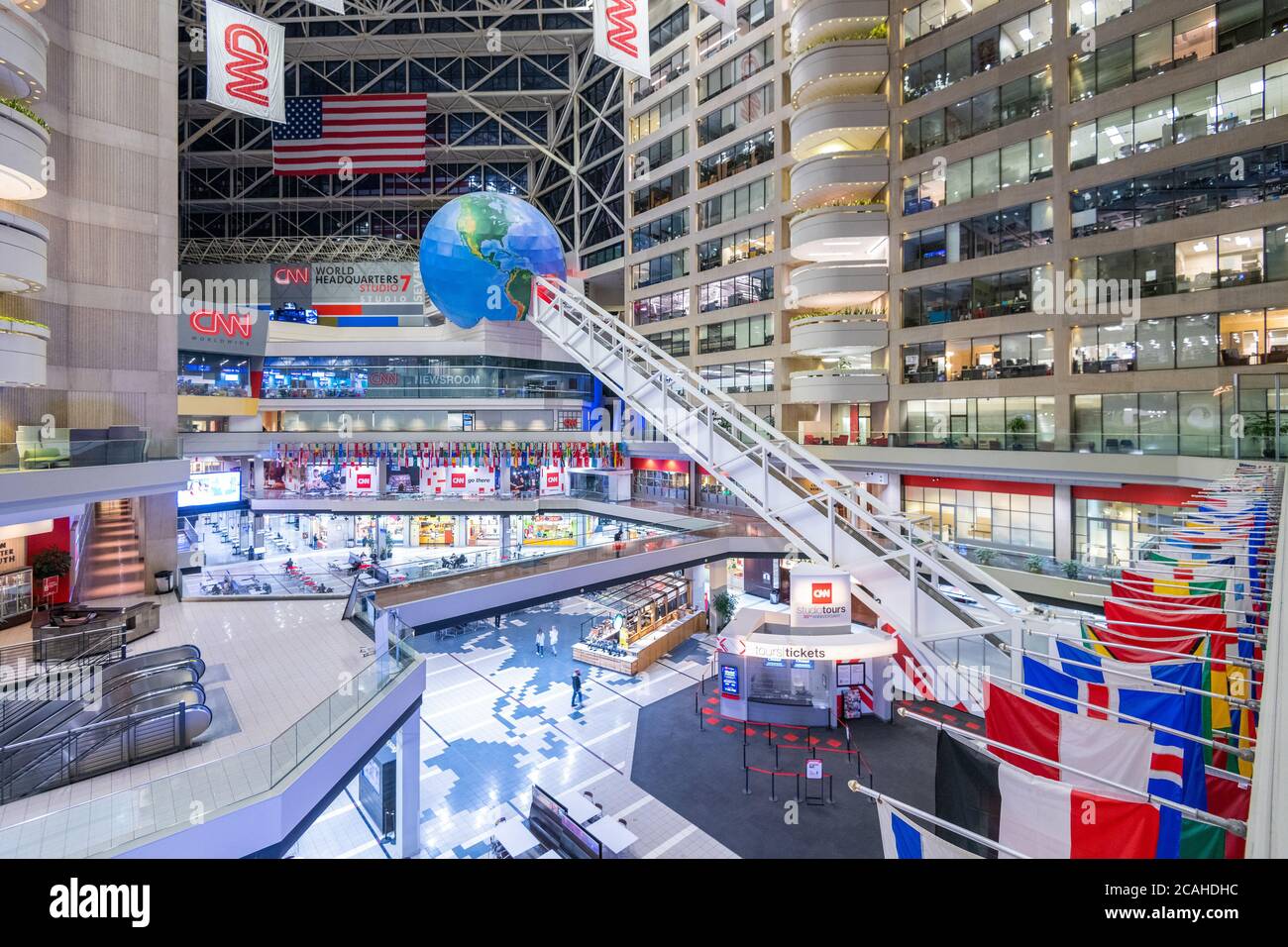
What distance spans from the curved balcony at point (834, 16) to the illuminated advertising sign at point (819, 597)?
2609 centimetres

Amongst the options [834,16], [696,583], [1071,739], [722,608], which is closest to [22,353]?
A: [1071,739]

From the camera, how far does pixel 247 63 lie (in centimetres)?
1459

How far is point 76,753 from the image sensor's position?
734cm

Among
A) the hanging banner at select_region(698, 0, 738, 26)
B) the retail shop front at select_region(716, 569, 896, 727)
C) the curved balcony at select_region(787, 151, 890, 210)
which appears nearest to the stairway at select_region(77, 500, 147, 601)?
the retail shop front at select_region(716, 569, 896, 727)

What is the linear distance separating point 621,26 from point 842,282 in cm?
1558

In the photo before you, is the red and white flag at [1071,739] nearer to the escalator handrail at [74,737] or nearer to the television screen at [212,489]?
the escalator handrail at [74,737]

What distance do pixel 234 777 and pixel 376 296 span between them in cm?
4142

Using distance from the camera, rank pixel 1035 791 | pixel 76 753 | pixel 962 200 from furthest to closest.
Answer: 1. pixel 962 200
2. pixel 76 753
3. pixel 1035 791

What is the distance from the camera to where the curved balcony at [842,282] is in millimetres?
25297

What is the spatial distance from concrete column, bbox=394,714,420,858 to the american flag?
30.2 metres

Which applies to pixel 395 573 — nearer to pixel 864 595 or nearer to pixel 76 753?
pixel 76 753

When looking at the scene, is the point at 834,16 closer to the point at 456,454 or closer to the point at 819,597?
the point at 819,597
